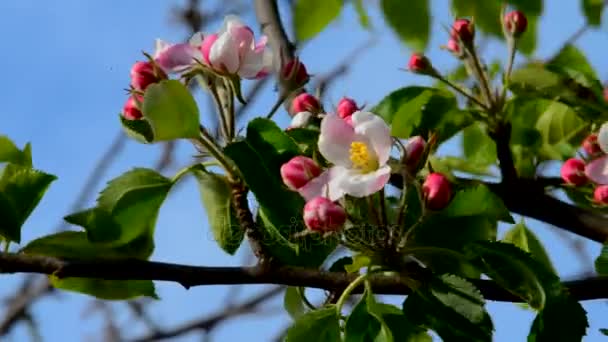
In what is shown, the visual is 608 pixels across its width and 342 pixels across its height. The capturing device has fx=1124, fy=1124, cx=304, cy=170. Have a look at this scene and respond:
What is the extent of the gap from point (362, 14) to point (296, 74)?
475mm

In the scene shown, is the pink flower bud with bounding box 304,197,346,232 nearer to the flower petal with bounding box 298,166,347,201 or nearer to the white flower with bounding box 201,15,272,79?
the flower petal with bounding box 298,166,347,201

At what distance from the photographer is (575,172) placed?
1.31m

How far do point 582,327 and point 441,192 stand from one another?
0.53 ft

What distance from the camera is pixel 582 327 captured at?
93 cm

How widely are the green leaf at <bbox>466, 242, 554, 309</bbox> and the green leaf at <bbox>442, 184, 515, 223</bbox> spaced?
1.6 inches

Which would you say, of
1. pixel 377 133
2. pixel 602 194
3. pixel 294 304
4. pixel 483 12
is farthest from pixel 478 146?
pixel 377 133

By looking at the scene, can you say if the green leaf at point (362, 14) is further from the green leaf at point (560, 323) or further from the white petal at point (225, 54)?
the green leaf at point (560, 323)

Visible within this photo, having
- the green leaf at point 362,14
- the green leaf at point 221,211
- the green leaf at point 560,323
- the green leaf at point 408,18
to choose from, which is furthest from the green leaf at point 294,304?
the green leaf at point 362,14

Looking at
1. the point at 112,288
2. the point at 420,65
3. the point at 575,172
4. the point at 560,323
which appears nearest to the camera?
the point at 560,323

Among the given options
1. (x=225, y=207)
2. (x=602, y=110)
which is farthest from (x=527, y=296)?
(x=602, y=110)

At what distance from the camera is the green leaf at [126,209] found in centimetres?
105

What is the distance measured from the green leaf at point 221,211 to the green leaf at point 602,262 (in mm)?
339

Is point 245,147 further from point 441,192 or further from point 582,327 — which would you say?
point 582,327

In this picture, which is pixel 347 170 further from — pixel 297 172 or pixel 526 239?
pixel 526 239
